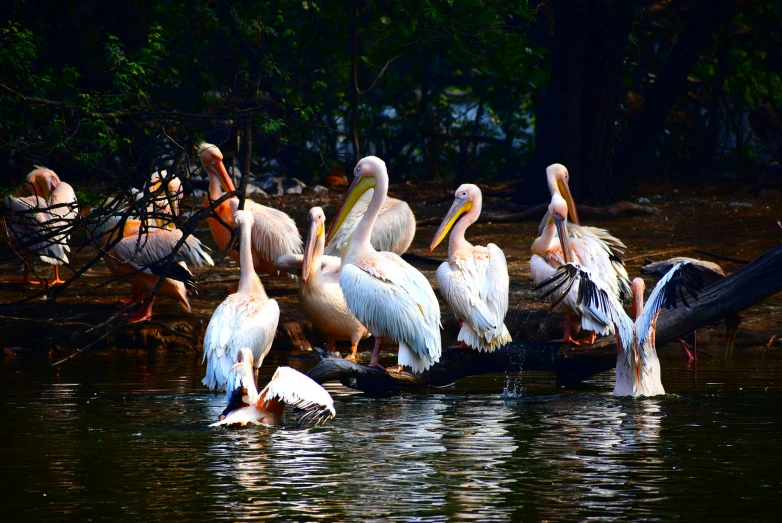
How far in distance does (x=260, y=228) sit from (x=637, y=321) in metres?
4.43

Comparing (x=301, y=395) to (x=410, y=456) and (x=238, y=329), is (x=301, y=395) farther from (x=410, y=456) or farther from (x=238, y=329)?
(x=238, y=329)

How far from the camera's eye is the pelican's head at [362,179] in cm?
834

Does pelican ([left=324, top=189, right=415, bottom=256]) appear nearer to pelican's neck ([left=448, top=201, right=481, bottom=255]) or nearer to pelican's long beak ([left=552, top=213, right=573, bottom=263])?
pelican's neck ([left=448, top=201, right=481, bottom=255])

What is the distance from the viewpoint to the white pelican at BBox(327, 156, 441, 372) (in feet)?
23.4

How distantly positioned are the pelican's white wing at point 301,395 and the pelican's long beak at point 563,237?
282 cm

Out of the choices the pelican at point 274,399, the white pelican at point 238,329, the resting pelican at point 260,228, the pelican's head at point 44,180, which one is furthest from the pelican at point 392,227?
the pelican at point 274,399

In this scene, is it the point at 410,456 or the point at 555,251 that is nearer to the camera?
the point at 410,456

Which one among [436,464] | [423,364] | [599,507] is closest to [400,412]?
[423,364]

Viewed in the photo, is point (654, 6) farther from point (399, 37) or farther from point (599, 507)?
point (599, 507)

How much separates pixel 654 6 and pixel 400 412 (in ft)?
32.2

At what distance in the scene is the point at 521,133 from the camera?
17.0m

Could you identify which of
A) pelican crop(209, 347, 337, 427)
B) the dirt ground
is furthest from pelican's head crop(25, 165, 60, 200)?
pelican crop(209, 347, 337, 427)

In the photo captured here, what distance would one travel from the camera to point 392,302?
719 cm

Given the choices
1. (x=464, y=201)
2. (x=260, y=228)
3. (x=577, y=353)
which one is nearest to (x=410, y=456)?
(x=577, y=353)
